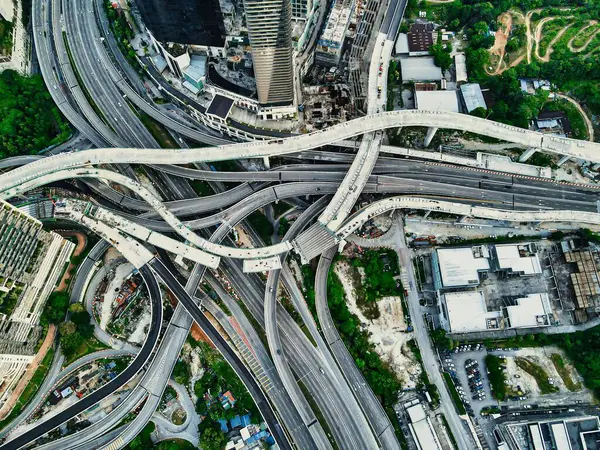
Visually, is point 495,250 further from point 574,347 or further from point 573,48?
point 573,48

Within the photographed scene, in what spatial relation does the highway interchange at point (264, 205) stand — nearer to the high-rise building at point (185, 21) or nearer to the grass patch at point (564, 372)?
the high-rise building at point (185, 21)

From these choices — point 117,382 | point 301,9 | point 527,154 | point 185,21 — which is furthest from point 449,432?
point 185,21

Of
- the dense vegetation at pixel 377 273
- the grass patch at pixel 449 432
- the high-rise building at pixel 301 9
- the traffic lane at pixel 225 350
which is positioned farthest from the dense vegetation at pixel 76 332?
the high-rise building at pixel 301 9

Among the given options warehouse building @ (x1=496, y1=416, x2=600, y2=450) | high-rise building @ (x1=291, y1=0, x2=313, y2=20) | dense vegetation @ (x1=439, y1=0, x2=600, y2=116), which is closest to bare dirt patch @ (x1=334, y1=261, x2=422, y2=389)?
warehouse building @ (x1=496, y1=416, x2=600, y2=450)

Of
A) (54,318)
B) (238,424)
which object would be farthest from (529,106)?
(54,318)

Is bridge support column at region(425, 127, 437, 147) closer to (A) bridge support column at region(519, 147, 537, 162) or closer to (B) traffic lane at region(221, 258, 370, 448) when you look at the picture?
(A) bridge support column at region(519, 147, 537, 162)
